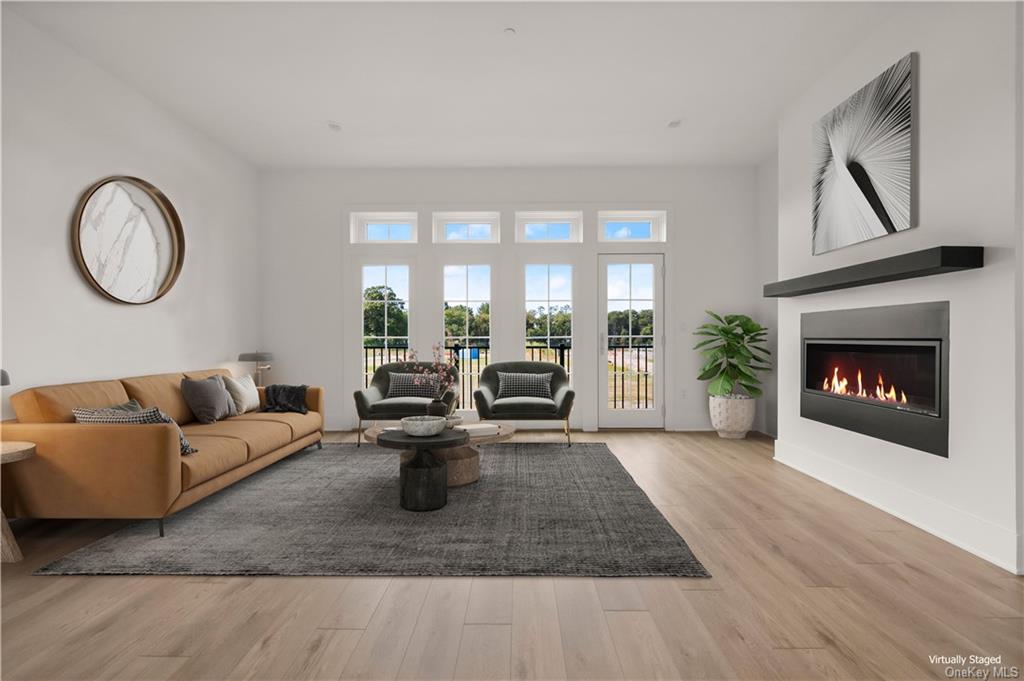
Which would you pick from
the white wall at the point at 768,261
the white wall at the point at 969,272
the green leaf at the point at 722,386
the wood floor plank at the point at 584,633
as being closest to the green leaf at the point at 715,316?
the white wall at the point at 768,261

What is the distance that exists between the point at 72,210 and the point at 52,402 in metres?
→ 1.36

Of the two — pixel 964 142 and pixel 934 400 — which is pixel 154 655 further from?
pixel 964 142

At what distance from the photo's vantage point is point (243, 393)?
16.0 feet

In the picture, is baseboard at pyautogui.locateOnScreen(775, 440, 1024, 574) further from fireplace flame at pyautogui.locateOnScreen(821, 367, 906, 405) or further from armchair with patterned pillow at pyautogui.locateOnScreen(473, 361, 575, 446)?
armchair with patterned pillow at pyautogui.locateOnScreen(473, 361, 575, 446)

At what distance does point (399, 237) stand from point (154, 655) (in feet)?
17.6

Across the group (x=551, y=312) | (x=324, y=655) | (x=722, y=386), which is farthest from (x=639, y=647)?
(x=551, y=312)

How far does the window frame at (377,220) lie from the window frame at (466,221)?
9.8 inches

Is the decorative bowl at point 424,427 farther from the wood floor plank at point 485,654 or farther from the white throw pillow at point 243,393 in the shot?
the white throw pillow at point 243,393

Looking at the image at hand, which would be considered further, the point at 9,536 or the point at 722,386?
the point at 722,386

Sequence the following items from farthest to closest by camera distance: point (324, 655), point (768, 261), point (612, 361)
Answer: point (612, 361), point (768, 261), point (324, 655)

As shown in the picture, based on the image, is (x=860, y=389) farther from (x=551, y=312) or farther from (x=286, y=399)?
(x=286, y=399)

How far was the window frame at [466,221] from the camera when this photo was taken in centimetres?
664

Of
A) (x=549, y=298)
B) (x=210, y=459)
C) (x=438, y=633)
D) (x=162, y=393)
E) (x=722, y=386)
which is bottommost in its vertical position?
(x=438, y=633)

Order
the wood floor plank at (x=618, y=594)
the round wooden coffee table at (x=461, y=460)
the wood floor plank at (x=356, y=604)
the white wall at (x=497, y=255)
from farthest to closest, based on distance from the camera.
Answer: the white wall at (x=497, y=255) < the round wooden coffee table at (x=461, y=460) < the wood floor plank at (x=618, y=594) < the wood floor plank at (x=356, y=604)
